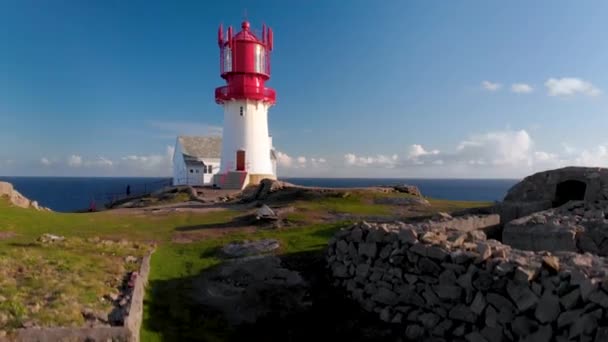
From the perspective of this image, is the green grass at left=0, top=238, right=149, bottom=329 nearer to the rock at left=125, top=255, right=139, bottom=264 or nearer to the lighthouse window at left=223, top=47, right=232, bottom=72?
the rock at left=125, top=255, right=139, bottom=264

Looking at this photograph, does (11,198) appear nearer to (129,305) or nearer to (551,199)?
(129,305)

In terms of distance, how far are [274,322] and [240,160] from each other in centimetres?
3491

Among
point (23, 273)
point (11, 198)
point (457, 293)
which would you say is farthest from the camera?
point (11, 198)

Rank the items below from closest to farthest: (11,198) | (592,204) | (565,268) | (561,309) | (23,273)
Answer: (561,309)
(565,268)
(23,273)
(592,204)
(11,198)

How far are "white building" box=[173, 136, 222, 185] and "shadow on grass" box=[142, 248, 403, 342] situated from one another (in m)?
44.4

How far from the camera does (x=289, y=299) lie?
12.1m

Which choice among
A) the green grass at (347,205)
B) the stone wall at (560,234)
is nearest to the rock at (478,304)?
the stone wall at (560,234)

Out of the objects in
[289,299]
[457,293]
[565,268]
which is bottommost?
[289,299]

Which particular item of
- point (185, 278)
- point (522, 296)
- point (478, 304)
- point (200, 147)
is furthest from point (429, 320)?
point (200, 147)

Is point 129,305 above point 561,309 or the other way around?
the other way around

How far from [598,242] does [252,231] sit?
41.6ft

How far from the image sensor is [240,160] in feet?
148

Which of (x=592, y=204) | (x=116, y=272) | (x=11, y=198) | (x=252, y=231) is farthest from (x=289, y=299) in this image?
(x=11, y=198)

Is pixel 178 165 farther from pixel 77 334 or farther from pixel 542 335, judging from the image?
pixel 542 335
